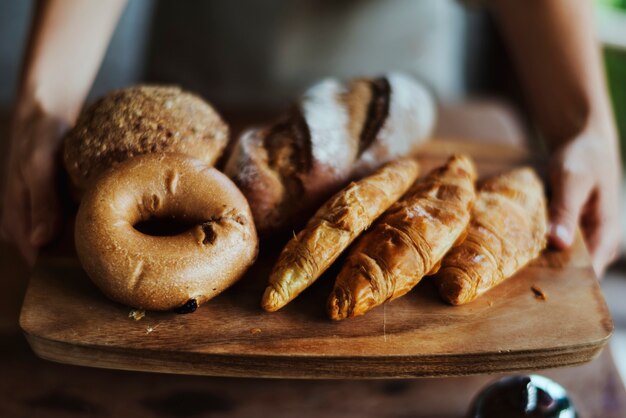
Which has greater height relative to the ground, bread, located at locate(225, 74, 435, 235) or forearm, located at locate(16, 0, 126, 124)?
forearm, located at locate(16, 0, 126, 124)

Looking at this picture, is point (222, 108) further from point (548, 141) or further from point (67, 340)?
point (67, 340)

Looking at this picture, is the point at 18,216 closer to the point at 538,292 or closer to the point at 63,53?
the point at 63,53

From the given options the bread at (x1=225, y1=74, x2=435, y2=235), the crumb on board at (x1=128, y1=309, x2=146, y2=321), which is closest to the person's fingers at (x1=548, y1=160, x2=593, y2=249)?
the bread at (x1=225, y1=74, x2=435, y2=235)

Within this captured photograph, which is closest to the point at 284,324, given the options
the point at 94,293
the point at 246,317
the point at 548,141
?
the point at 246,317

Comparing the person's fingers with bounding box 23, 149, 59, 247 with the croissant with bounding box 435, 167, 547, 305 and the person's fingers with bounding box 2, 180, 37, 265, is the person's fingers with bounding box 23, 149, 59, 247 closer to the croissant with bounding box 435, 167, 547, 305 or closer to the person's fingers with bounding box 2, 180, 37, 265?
the person's fingers with bounding box 2, 180, 37, 265

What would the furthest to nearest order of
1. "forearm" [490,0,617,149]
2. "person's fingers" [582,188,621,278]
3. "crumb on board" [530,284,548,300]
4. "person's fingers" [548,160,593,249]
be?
"forearm" [490,0,617,149] < "person's fingers" [582,188,621,278] < "person's fingers" [548,160,593,249] < "crumb on board" [530,284,548,300]

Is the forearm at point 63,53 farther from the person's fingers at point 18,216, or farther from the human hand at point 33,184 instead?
the person's fingers at point 18,216
